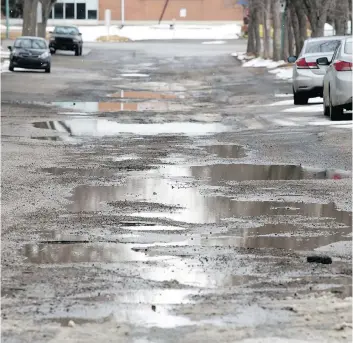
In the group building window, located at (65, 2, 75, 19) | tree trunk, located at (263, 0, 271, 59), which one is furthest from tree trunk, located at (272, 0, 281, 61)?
building window, located at (65, 2, 75, 19)

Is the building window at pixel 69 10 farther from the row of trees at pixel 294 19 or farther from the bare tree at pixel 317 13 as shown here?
the bare tree at pixel 317 13

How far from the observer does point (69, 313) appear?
21.0 feet

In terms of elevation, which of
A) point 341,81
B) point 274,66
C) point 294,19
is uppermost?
point 341,81

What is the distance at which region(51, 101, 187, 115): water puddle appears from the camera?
2598cm

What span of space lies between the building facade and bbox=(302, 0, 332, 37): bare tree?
8167 centimetres

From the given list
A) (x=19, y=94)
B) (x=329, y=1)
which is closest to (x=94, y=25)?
(x=329, y=1)

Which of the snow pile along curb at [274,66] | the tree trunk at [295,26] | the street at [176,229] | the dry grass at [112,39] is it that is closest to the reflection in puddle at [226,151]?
the street at [176,229]

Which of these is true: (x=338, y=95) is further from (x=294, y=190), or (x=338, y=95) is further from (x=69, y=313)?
(x=69, y=313)

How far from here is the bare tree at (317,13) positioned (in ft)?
143

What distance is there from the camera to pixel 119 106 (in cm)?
2756

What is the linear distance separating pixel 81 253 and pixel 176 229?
1.25 metres

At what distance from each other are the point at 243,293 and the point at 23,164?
7.71 meters

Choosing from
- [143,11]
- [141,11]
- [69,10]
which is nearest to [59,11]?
[69,10]

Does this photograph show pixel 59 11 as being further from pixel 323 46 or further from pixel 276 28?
pixel 323 46
